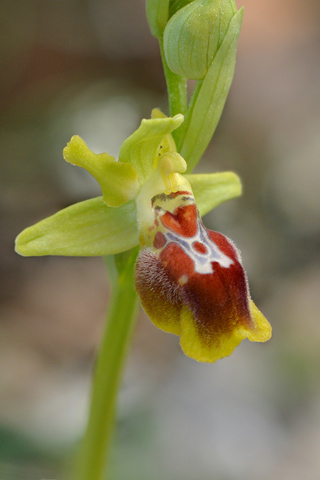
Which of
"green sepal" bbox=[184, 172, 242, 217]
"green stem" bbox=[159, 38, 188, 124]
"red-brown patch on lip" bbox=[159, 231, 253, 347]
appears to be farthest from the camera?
"green sepal" bbox=[184, 172, 242, 217]

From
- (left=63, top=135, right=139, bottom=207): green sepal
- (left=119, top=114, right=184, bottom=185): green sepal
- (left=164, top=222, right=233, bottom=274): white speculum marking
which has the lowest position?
(left=164, top=222, right=233, bottom=274): white speculum marking

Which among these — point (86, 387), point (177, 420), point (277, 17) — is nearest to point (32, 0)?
point (277, 17)

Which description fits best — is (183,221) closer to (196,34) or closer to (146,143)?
(146,143)

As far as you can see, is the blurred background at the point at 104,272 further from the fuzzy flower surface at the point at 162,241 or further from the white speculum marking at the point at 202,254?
the white speculum marking at the point at 202,254

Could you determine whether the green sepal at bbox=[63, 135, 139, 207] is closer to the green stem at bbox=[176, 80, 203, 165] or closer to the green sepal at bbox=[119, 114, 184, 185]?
the green sepal at bbox=[119, 114, 184, 185]

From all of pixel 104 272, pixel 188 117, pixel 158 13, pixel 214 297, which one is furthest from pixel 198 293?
pixel 104 272

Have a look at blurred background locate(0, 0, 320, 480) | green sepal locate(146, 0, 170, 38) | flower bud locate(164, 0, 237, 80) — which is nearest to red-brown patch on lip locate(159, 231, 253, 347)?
flower bud locate(164, 0, 237, 80)

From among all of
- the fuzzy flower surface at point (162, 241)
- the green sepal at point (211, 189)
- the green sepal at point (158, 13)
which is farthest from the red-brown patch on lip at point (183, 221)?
the green sepal at point (158, 13)
